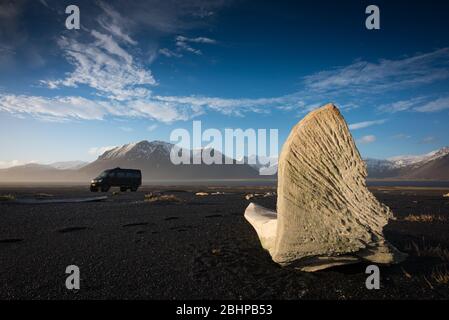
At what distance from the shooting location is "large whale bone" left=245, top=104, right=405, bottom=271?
4.25 meters

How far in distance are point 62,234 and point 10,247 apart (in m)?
1.55

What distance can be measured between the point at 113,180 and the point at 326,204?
31.8 m

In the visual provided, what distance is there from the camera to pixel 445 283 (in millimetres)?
4172

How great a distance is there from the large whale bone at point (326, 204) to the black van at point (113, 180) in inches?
1222

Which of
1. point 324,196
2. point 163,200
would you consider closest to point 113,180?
point 163,200

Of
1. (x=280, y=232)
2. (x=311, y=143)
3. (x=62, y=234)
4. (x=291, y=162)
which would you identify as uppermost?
(x=311, y=143)

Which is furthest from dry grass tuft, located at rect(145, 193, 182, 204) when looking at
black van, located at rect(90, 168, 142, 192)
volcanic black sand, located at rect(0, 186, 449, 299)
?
black van, located at rect(90, 168, 142, 192)

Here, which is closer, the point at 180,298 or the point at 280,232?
the point at 180,298

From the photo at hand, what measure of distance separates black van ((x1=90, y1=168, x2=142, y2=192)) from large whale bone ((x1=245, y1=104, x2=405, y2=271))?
1222 inches

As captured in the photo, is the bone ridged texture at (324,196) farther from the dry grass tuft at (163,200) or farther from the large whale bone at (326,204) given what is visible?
the dry grass tuft at (163,200)

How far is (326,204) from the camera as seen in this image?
442 centimetres

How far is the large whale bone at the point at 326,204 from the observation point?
425cm
